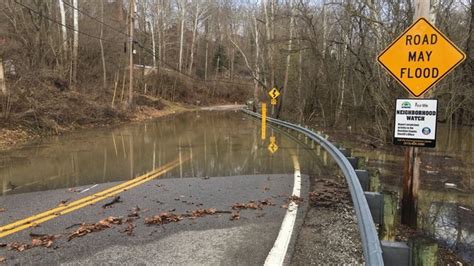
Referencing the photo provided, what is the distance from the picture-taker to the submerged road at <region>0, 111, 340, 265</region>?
502 centimetres

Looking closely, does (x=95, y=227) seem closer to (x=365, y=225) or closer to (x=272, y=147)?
(x=365, y=225)

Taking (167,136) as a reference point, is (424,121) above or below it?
above

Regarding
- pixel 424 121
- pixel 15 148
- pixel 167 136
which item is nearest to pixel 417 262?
pixel 424 121

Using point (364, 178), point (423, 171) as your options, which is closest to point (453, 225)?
point (364, 178)

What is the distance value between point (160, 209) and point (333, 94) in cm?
2245

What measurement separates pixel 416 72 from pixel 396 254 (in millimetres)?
3314

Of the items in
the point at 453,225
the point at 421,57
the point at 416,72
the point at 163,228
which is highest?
the point at 421,57

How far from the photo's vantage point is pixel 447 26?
55.4 feet

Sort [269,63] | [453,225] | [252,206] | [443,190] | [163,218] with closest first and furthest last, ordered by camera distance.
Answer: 1. [163,218]
2. [453,225]
3. [252,206]
4. [443,190]
5. [269,63]

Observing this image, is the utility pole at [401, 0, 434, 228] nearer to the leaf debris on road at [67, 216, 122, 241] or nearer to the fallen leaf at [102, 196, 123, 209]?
the leaf debris on road at [67, 216, 122, 241]

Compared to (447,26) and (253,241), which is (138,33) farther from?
(253,241)

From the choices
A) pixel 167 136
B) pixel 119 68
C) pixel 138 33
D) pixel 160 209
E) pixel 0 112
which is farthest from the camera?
pixel 138 33

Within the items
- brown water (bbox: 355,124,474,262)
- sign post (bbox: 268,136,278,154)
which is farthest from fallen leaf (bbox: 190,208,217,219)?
sign post (bbox: 268,136,278,154)

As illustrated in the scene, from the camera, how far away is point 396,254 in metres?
3.83
